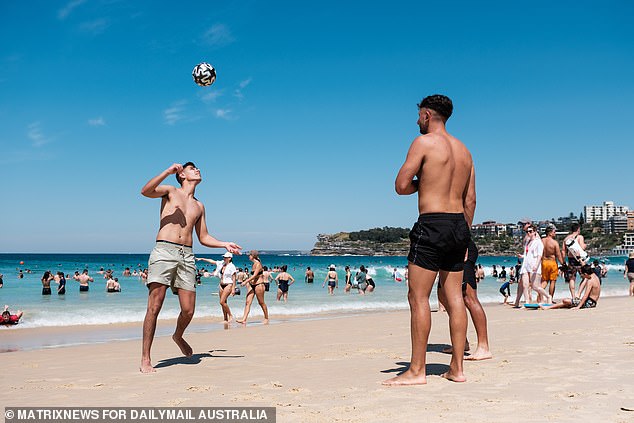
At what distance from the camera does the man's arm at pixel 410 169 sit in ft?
14.0

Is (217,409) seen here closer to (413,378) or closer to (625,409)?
(413,378)

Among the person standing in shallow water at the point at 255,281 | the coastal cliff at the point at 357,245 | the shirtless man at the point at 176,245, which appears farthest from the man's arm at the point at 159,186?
the coastal cliff at the point at 357,245

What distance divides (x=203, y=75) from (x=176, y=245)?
3.78 metres

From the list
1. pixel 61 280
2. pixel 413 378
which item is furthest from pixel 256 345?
pixel 61 280

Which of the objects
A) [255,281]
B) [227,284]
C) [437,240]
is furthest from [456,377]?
[227,284]

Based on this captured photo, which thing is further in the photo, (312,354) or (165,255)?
(312,354)

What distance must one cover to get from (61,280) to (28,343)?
16.5 meters

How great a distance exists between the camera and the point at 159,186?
581 cm

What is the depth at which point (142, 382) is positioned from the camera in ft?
16.1

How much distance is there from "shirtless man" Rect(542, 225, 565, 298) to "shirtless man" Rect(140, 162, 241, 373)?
29.7ft

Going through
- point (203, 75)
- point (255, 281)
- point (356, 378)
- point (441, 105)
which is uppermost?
point (203, 75)

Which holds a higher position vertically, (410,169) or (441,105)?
(441,105)

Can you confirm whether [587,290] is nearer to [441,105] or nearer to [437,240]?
[441,105]

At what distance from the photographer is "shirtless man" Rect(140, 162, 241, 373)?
5590 mm
